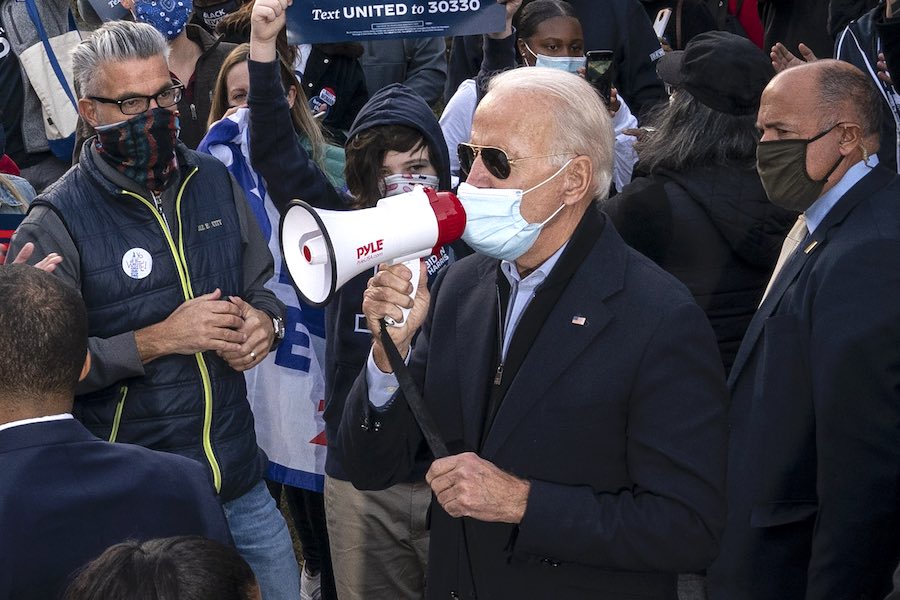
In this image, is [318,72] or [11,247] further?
[318,72]

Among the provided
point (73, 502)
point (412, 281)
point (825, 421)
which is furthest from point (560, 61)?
point (73, 502)

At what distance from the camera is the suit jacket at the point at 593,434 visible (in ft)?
8.68

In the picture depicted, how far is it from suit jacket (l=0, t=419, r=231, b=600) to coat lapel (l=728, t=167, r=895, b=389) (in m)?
2.18

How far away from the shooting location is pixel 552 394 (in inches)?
109

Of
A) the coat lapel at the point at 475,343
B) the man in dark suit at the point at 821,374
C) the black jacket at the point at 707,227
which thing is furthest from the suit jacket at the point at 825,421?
the coat lapel at the point at 475,343

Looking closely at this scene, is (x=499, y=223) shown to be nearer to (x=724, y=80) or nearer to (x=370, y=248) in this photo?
(x=370, y=248)

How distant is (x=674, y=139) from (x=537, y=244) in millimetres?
1691

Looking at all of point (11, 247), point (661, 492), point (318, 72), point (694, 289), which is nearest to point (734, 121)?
point (694, 289)

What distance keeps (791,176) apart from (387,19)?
1.75m

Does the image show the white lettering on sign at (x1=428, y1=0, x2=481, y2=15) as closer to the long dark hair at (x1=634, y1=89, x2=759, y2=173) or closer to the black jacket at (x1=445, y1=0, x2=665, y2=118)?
the long dark hair at (x1=634, y1=89, x2=759, y2=173)

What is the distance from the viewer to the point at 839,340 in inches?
141

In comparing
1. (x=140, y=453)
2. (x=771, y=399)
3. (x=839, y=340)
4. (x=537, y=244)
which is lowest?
(x=771, y=399)

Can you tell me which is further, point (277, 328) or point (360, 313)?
point (360, 313)

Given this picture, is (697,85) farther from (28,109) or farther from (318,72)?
(28,109)
